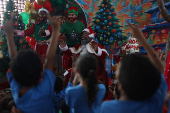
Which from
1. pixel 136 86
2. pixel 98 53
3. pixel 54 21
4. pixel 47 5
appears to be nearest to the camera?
pixel 136 86

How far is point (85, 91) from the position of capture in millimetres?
1005

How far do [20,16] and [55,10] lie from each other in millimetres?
1272

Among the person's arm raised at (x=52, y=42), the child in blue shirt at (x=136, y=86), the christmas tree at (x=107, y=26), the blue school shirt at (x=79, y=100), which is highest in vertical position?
the christmas tree at (x=107, y=26)

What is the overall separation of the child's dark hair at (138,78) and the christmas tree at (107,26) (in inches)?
183

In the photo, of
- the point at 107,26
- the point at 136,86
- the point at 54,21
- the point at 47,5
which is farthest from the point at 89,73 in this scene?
the point at 107,26

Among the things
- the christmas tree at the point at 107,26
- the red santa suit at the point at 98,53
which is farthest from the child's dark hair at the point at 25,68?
the christmas tree at the point at 107,26

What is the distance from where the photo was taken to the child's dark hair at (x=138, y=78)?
73cm

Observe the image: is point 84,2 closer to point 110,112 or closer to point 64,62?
point 64,62

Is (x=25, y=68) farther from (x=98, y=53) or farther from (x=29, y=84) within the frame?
(x=98, y=53)

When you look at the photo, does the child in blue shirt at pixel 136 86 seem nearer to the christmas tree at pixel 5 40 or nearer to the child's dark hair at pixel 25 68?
the child's dark hair at pixel 25 68

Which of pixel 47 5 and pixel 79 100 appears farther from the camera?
pixel 47 5

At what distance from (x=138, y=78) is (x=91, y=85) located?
1.22ft

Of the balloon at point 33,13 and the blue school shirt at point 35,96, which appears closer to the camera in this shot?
the blue school shirt at point 35,96

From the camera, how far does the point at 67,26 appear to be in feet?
11.5
